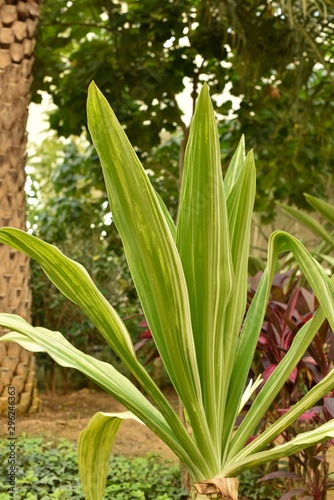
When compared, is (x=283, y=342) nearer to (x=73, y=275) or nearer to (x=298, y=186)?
(x=73, y=275)

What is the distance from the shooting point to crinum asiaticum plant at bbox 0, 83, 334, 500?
1.40 meters

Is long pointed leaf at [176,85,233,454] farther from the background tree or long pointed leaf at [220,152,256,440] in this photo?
the background tree

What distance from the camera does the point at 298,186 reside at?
5551mm

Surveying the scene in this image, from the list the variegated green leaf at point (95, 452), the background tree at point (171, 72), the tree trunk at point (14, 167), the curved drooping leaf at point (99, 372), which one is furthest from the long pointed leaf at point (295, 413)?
the background tree at point (171, 72)

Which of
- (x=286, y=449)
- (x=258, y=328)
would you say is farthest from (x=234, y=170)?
(x=286, y=449)

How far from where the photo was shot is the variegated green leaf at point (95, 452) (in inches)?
62.9

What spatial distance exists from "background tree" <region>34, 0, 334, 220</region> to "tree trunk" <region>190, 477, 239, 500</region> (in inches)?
114

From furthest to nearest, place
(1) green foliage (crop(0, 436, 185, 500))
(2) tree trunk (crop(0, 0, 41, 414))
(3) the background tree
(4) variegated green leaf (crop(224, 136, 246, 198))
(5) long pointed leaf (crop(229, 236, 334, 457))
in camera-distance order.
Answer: (3) the background tree, (2) tree trunk (crop(0, 0, 41, 414)), (1) green foliage (crop(0, 436, 185, 500)), (4) variegated green leaf (crop(224, 136, 246, 198)), (5) long pointed leaf (crop(229, 236, 334, 457))

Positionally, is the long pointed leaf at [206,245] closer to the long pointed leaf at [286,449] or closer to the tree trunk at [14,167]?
the long pointed leaf at [286,449]

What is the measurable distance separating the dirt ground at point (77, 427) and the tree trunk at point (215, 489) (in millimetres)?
1556

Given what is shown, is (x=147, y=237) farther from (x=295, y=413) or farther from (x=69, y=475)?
(x=69, y=475)

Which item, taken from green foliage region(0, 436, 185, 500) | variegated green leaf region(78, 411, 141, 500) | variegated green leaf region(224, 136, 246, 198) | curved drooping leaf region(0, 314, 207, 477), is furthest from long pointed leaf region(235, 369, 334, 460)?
green foliage region(0, 436, 185, 500)

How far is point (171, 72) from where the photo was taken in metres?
4.73

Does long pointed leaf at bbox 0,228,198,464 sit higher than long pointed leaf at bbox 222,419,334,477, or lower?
higher
